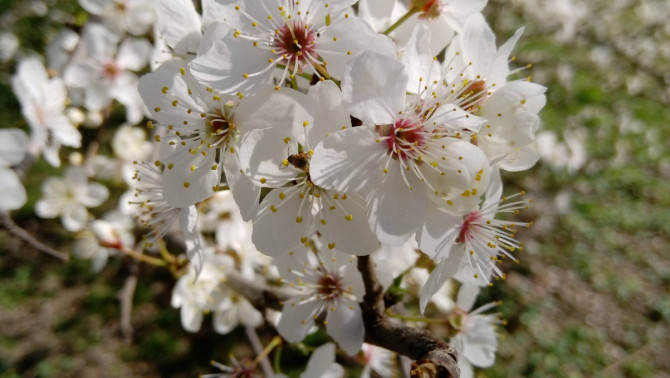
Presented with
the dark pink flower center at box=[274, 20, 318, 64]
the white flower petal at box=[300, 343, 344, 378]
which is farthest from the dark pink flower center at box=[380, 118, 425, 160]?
→ the white flower petal at box=[300, 343, 344, 378]

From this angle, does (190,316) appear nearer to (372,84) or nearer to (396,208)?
(396,208)

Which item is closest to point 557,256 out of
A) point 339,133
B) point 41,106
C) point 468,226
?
point 468,226

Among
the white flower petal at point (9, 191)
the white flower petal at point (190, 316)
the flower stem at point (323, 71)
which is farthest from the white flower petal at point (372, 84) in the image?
the white flower petal at point (190, 316)

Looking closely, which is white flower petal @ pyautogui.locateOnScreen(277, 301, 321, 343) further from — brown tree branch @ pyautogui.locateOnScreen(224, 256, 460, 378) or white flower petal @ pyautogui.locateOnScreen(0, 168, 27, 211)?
white flower petal @ pyautogui.locateOnScreen(0, 168, 27, 211)

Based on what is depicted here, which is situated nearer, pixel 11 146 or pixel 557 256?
pixel 11 146

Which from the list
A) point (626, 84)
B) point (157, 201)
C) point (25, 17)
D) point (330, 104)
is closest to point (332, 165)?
point (330, 104)
